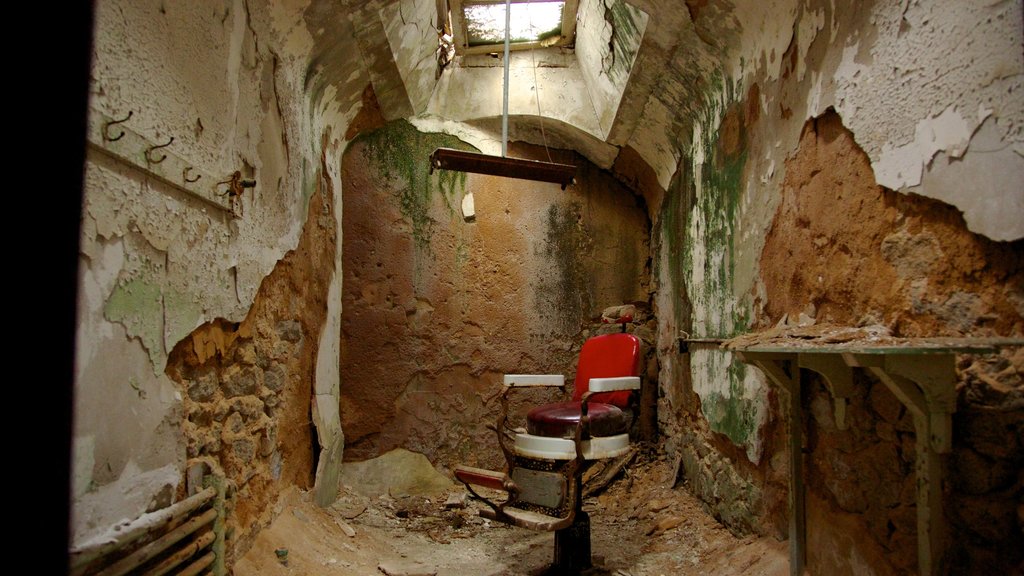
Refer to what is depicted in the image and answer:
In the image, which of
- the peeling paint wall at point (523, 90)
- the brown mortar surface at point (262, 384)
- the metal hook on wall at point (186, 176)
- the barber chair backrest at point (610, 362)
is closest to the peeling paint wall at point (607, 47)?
the peeling paint wall at point (523, 90)

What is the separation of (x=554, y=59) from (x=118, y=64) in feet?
11.2

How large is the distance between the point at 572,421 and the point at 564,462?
0.22 metres

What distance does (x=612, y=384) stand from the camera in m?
2.56

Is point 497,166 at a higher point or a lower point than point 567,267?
higher

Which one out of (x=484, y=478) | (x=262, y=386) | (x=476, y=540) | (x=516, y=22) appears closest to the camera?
(x=262, y=386)

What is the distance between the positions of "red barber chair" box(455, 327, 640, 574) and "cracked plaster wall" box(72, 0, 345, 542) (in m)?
1.37

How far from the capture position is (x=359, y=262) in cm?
414

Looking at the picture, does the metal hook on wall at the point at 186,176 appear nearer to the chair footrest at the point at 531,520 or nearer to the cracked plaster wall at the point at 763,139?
the chair footrest at the point at 531,520

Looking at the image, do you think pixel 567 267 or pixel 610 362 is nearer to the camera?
pixel 610 362

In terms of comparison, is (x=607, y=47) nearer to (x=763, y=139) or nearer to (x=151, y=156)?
(x=763, y=139)

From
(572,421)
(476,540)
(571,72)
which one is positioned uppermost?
(571,72)

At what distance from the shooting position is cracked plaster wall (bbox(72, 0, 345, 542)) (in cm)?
134

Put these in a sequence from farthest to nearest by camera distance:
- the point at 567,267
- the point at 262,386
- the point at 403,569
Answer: the point at 567,267
the point at 403,569
the point at 262,386

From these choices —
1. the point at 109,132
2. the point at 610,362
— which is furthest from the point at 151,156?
the point at 610,362
